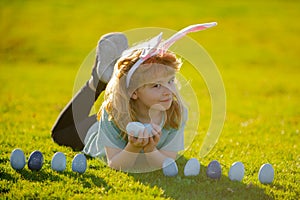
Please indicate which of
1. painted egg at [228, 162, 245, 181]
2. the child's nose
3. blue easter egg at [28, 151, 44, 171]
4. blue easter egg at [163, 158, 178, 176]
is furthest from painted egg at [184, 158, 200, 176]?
blue easter egg at [28, 151, 44, 171]

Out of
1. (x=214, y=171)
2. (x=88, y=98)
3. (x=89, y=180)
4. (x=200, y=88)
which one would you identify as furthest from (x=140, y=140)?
(x=200, y=88)

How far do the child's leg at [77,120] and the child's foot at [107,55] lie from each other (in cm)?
23

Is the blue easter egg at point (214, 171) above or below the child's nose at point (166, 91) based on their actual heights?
below

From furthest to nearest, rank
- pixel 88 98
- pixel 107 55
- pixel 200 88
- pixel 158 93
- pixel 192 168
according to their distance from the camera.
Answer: pixel 200 88 → pixel 88 98 → pixel 107 55 → pixel 192 168 → pixel 158 93

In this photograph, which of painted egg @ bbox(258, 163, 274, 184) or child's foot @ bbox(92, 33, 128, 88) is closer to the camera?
painted egg @ bbox(258, 163, 274, 184)

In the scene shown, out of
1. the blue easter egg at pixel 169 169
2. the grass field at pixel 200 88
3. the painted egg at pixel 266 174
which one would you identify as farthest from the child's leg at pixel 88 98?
the painted egg at pixel 266 174

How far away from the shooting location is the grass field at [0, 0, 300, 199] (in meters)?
5.45

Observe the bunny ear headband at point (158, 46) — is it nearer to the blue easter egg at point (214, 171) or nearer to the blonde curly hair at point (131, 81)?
the blonde curly hair at point (131, 81)

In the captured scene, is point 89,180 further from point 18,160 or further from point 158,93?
point 158,93

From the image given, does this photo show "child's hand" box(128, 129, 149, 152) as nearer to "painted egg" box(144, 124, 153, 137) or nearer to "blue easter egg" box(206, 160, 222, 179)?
"painted egg" box(144, 124, 153, 137)

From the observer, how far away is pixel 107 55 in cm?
679

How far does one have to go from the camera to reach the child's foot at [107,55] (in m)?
6.71

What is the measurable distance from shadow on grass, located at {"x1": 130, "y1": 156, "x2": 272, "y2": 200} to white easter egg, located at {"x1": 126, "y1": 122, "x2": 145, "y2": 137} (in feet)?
1.93

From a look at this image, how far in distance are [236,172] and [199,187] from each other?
1.60 ft
